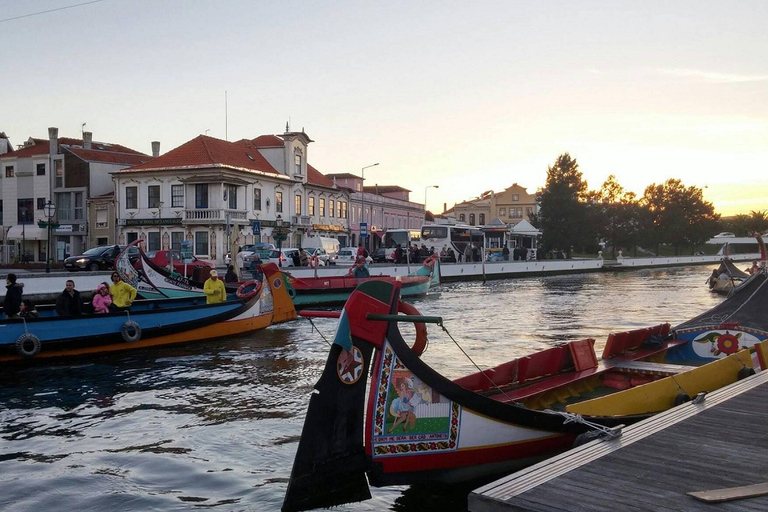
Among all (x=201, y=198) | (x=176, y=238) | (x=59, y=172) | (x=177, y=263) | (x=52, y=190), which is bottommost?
(x=177, y=263)

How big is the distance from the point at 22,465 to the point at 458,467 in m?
5.79

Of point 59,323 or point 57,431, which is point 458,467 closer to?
point 57,431

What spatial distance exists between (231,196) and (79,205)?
13.2 metres

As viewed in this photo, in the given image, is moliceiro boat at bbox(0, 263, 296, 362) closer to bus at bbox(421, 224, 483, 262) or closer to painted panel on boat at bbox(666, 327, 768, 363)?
painted panel on boat at bbox(666, 327, 768, 363)

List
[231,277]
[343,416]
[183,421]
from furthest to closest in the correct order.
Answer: [231,277], [183,421], [343,416]

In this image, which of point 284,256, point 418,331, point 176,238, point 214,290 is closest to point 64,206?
point 176,238

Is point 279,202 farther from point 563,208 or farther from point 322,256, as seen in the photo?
point 563,208

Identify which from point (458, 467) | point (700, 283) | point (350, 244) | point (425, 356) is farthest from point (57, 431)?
point (350, 244)

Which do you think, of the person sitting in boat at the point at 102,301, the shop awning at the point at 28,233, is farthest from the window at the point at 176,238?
the person sitting in boat at the point at 102,301

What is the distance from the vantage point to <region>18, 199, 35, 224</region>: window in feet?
181

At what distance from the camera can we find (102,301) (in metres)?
17.0

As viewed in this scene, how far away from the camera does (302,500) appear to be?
6.91 m

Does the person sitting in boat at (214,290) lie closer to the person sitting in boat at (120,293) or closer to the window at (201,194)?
the person sitting in boat at (120,293)

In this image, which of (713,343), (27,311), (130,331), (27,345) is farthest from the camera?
(130,331)
